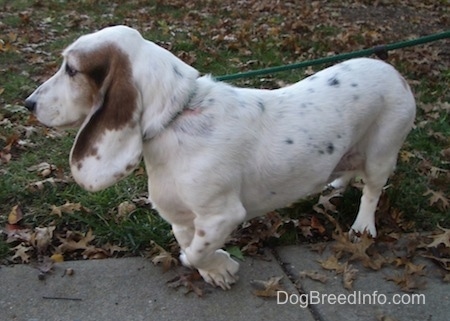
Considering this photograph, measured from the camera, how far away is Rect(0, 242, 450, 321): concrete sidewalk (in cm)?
314

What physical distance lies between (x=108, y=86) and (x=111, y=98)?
66 mm

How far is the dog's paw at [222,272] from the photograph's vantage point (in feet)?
11.0

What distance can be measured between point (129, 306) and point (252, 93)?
1.31 m

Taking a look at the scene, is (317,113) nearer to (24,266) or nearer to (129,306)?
(129,306)

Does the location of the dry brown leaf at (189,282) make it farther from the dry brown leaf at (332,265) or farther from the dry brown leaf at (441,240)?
the dry brown leaf at (441,240)

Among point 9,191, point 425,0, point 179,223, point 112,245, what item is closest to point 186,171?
point 179,223

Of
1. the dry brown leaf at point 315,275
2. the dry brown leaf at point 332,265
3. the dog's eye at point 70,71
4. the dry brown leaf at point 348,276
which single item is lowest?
the dry brown leaf at point 315,275

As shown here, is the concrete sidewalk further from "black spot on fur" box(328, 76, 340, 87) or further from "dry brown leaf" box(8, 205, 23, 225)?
"black spot on fur" box(328, 76, 340, 87)

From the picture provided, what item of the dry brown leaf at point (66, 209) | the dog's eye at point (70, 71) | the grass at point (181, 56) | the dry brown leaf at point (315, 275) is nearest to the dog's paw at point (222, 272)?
the dry brown leaf at point (315, 275)

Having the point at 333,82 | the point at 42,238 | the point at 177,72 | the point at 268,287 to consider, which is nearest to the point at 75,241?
the point at 42,238

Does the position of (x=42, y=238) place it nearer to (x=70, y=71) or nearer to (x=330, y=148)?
(x=70, y=71)

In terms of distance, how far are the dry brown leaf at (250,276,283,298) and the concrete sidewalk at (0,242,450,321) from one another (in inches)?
1.0

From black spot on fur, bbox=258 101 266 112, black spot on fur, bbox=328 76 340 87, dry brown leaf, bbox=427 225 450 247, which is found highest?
black spot on fur, bbox=328 76 340 87

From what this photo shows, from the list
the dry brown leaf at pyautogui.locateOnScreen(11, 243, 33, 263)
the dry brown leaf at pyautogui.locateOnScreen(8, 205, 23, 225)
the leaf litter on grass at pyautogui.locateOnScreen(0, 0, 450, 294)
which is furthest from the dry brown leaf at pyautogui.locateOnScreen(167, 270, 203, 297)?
the dry brown leaf at pyautogui.locateOnScreen(8, 205, 23, 225)
